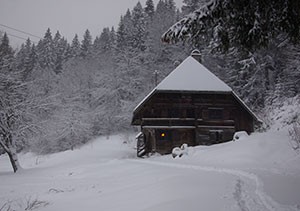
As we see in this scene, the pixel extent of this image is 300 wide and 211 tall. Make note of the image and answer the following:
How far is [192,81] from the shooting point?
79.2 ft

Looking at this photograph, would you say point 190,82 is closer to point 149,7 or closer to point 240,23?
point 240,23

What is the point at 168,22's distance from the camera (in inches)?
1657

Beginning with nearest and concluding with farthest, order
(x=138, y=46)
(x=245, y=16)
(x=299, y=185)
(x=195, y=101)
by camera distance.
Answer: (x=245, y=16), (x=299, y=185), (x=195, y=101), (x=138, y=46)

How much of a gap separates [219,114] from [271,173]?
48.6 feet

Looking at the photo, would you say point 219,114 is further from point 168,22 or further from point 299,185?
point 168,22

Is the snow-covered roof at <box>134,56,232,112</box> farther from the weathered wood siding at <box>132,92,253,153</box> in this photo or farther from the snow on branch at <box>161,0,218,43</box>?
the snow on branch at <box>161,0,218,43</box>

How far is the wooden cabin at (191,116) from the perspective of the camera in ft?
79.3

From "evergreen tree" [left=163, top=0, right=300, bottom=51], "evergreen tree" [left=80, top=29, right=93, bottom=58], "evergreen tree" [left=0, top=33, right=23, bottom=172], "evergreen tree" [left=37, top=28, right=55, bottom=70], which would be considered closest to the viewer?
"evergreen tree" [left=163, top=0, right=300, bottom=51]

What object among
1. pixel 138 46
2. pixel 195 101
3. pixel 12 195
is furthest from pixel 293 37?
pixel 138 46

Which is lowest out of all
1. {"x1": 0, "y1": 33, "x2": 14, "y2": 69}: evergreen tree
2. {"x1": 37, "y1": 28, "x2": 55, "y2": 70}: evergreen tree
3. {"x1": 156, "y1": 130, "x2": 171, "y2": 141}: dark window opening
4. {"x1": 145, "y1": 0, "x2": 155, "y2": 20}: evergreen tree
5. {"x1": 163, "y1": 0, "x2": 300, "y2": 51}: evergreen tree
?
{"x1": 156, "y1": 130, "x2": 171, "y2": 141}: dark window opening

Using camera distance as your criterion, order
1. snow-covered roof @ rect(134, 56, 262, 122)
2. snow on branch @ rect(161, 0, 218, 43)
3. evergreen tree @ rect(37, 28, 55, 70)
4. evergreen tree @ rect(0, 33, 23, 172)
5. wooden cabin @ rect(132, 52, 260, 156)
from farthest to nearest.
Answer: evergreen tree @ rect(37, 28, 55, 70)
wooden cabin @ rect(132, 52, 260, 156)
snow-covered roof @ rect(134, 56, 262, 122)
evergreen tree @ rect(0, 33, 23, 172)
snow on branch @ rect(161, 0, 218, 43)

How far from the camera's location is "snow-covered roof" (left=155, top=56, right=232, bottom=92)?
23.4m

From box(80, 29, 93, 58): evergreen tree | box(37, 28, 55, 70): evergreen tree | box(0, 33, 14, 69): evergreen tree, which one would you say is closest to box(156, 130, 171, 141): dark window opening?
box(0, 33, 14, 69): evergreen tree

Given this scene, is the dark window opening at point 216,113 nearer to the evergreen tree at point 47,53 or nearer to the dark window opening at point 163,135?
the dark window opening at point 163,135
